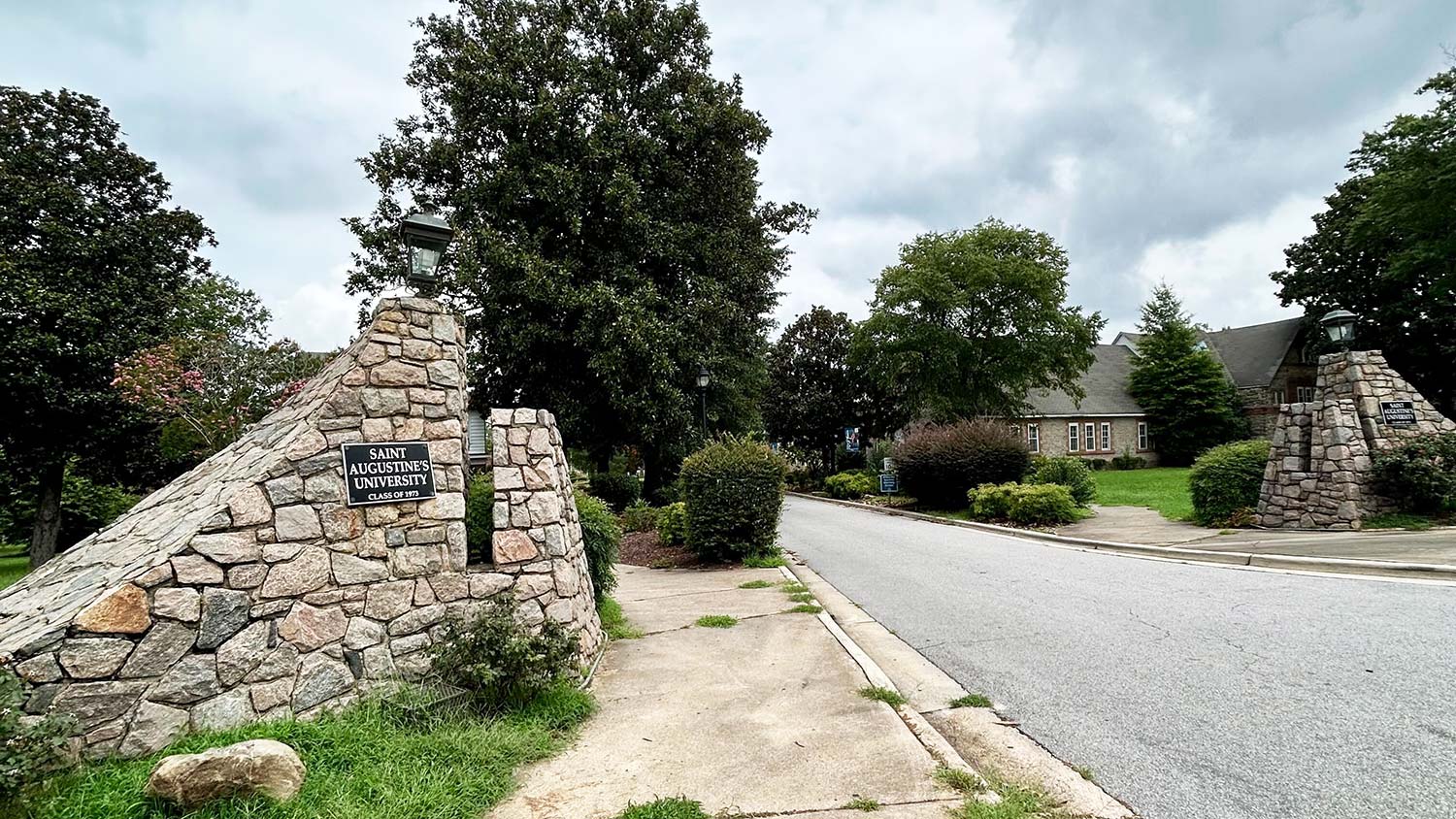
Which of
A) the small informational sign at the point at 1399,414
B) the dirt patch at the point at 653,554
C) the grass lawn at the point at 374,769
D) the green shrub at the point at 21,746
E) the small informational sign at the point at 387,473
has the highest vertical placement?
the small informational sign at the point at 1399,414

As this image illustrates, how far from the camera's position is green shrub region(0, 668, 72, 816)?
2.89 metres

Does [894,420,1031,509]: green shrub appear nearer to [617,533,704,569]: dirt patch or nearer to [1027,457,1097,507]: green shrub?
[1027,457,1097,507]: green shrub

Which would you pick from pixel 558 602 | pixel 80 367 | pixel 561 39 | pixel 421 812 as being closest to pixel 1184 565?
pixel 558 602

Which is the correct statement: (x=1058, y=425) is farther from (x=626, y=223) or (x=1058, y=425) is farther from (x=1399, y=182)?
(x=626, y=223)

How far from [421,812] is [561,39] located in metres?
19.8

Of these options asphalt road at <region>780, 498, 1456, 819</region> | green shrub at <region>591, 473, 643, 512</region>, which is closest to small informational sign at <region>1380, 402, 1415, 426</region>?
asphalt road at <region>780, 498, 1456, 819</region>

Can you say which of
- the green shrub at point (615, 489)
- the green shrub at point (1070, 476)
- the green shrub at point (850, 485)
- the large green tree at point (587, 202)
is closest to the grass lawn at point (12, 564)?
the large green tree at point (587, 202)

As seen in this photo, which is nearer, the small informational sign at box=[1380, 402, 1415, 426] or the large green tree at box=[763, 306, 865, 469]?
the small informational sign at box=[1380, 402, 1415, 426]

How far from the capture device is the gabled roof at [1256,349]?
38.8 m

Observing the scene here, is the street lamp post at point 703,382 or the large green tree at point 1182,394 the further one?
the large green tree at point 1182,394

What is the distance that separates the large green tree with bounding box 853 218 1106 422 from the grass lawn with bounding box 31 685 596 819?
28.5 meters

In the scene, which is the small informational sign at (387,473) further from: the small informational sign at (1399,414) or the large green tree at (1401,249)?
the large green tree at (1401,249)

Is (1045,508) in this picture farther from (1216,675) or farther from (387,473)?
(387,473)

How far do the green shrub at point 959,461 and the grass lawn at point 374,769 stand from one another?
56.4ft
